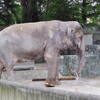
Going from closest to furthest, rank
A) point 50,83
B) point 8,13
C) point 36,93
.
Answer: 1. point 36,93
2. point 50,83
3. point 8,13

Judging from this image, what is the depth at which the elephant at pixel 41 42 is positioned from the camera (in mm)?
6234

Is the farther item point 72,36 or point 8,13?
point 8,13

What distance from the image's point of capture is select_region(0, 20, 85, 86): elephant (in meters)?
6.23

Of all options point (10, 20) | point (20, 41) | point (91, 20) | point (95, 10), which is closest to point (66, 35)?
point (20, 41)

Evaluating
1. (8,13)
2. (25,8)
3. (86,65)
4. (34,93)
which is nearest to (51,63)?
(34,93)

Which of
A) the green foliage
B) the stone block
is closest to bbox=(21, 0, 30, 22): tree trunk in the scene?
the green foliage

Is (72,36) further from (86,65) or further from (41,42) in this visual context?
(86,65)

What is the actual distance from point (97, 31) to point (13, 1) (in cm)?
445

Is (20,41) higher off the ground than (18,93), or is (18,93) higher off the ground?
(20,41)

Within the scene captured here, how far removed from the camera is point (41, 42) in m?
6.25

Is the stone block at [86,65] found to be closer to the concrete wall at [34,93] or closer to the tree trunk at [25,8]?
the concrete wall at [34,93]

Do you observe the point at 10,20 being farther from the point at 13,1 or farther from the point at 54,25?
the point at 54,25

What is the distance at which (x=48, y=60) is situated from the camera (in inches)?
245

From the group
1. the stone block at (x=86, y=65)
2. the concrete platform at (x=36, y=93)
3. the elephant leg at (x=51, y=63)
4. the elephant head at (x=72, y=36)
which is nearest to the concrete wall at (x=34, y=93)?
the concrete platform at (x=36, y=93)
